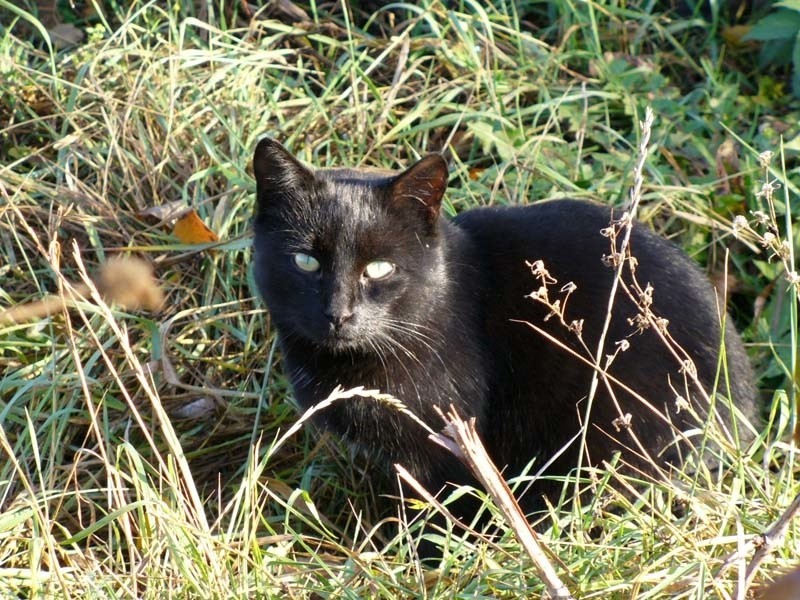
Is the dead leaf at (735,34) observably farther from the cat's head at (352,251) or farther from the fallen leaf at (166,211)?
the fallen leaf at (166,211)

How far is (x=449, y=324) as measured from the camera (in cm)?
255

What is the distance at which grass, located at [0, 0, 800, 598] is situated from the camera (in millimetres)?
2801

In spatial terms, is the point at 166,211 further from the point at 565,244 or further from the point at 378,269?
the point at 565,244

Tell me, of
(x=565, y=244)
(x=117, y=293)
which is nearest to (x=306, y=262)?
(x=117, y=293)

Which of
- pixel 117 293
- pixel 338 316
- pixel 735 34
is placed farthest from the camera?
pixel 735 34

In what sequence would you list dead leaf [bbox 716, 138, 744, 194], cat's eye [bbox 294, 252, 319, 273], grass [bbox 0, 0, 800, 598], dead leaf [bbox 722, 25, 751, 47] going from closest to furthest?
cat's eye [bbox 294, 252, 319, 273] < grass [bbox 0, 0, 800, 598] < dead leaf [bbox 716, 138, 744, 194] < dead leaf [bbox 722, 25, 751, 47]

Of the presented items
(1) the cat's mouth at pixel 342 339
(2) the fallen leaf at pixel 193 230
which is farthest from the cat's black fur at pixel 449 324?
(2) the fallen leaf at pixel 193 230

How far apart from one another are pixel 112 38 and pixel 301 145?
809 millimetres

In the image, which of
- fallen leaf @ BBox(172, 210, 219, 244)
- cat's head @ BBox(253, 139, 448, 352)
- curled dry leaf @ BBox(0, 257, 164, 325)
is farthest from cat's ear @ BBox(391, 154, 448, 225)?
fallen leaf @ BBox(172, 210, 219, 244)

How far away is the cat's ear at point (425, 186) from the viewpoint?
2.40m

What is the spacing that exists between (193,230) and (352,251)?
1.00m

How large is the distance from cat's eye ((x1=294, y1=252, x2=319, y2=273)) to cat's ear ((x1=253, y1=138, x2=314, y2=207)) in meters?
0.18

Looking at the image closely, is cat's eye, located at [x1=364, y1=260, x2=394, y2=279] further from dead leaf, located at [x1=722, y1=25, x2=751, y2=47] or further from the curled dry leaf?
dead leaf, located at [x1=722, y1=25, x2=751, y2=47]

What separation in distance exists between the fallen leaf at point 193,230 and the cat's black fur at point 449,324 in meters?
0.67
